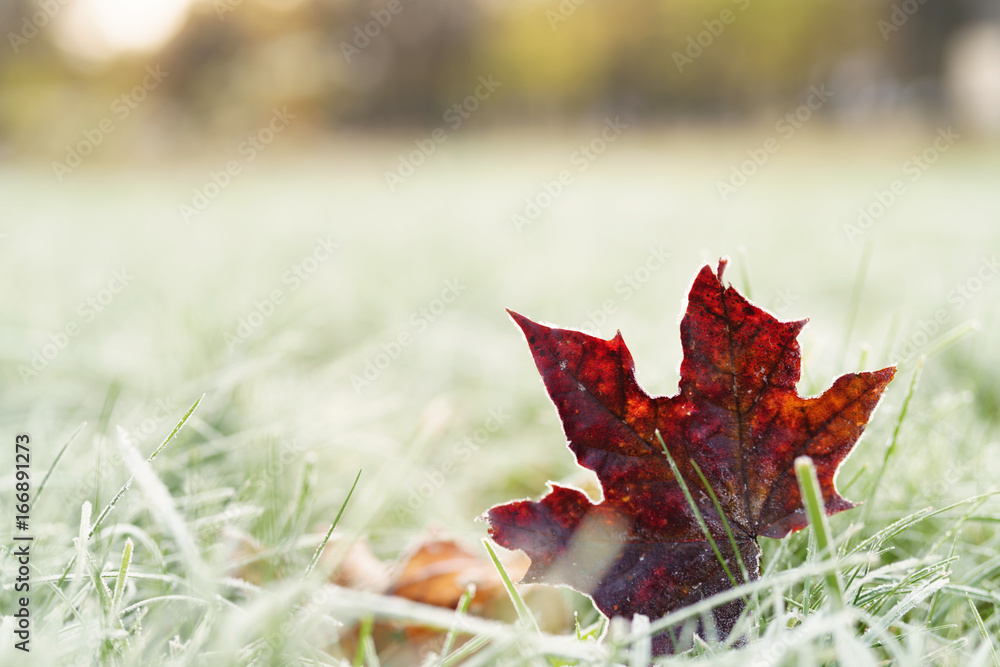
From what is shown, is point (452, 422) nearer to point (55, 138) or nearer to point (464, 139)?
point (55, 138)

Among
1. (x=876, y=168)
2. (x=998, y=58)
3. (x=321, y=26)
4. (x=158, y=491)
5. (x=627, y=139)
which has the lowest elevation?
(x=158, y=491)

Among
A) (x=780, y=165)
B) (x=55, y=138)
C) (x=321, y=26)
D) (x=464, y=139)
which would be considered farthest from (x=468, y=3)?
(x=780, y=165)

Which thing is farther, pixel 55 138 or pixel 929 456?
pixel 55 138

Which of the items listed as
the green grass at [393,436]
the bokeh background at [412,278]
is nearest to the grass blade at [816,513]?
the green grass at [393,436]

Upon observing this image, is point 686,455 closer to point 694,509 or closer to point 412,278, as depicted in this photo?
point 694,509

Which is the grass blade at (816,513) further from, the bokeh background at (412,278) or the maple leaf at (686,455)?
the bokeh background at (412,278)

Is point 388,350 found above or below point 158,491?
above

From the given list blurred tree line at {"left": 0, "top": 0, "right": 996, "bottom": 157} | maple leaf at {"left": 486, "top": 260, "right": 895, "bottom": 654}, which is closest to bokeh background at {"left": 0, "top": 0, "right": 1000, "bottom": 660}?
maple leaf at {"left": 486, "top": 260, "right": 895, "bottom": 654}
